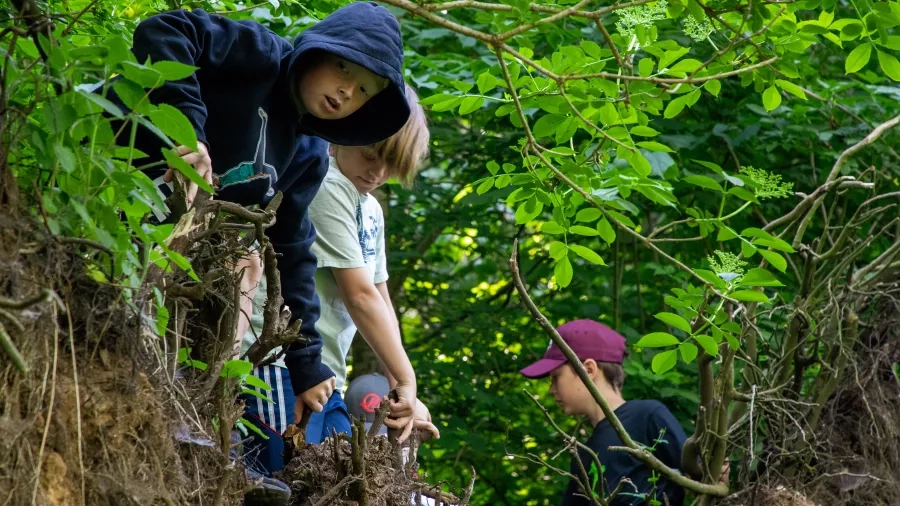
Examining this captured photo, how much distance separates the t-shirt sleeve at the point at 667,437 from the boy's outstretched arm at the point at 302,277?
1673mm

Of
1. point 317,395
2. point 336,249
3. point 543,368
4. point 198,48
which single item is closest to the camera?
point 198,48

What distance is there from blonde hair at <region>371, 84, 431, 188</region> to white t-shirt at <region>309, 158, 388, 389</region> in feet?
0.47

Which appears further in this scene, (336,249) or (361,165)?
(361,165)

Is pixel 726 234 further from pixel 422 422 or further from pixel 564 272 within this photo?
pixel 422 422

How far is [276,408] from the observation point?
2559mm

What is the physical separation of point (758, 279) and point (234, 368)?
119 centimetres

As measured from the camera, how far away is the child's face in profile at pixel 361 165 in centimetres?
306

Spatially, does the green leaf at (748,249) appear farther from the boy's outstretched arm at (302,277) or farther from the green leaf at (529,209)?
the boy's outstretched arm at (302,277)

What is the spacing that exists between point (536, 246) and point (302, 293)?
444 centimetres

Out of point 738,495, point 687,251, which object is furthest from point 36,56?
point 687,251

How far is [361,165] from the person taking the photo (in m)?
3.07

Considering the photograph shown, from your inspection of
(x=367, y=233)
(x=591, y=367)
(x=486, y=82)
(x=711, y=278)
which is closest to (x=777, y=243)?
(x=711, y=278)

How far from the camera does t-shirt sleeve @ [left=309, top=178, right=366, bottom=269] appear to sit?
2.92 meters

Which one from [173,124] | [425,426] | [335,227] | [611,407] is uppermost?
[173,124]
